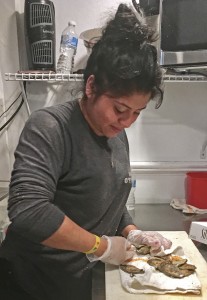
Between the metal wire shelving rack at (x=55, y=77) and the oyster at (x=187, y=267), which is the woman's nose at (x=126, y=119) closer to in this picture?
the oyster at (x=187, y=267)

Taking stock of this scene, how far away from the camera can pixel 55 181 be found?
74cm

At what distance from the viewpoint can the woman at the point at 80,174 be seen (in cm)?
70

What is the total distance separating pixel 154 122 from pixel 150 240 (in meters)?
0.73

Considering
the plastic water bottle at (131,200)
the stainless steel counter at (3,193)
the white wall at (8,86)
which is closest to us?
the stainless steel counter at (3,193)

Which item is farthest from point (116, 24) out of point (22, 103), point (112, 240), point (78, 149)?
point (22, 103)

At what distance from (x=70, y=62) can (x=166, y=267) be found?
925 mm

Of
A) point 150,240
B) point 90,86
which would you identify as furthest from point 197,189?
point 90,86

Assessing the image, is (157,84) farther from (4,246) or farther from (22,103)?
(22,103)

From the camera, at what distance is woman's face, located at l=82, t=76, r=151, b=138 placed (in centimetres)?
77

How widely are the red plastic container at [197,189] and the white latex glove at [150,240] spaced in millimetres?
531

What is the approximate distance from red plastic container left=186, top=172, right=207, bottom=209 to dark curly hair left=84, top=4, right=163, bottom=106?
826 mm

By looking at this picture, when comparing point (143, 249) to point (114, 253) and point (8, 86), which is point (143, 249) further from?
point (8, 86)

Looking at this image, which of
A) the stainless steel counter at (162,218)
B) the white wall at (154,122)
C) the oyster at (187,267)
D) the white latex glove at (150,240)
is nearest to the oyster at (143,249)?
the white latex glove at (150,240)

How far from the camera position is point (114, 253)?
0.87 m
